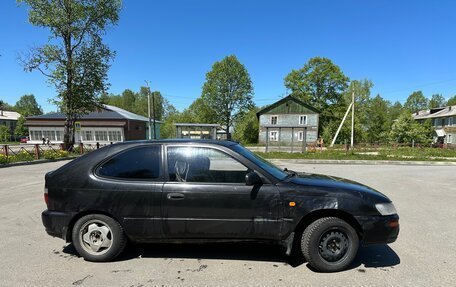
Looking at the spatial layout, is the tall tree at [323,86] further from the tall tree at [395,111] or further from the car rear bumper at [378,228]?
the car rear bumper at [378,228]

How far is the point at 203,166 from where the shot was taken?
11.8 feet

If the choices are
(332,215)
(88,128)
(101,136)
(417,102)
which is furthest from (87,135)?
(417,102)

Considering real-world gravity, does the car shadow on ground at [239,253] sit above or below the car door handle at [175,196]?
below

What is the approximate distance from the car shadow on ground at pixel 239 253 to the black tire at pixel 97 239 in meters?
0.22

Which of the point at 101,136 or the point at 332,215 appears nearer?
the point at 332,215

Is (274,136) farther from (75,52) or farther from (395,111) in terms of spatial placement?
(395,111)

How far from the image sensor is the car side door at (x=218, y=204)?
3.36m

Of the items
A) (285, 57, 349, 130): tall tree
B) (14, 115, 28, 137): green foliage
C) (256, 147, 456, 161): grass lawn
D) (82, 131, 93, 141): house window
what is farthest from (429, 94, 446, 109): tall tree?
(14, 115, 28, 137): green foliage

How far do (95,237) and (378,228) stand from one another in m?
3.71

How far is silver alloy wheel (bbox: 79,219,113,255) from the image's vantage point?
359 centimetres

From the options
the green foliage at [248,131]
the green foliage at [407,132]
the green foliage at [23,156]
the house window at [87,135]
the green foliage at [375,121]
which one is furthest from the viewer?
the green foliage at [375,121]

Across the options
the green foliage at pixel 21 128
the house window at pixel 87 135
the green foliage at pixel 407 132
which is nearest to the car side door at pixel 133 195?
the green foliage at pixel 407 132

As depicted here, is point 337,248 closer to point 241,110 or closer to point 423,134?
point 423,134

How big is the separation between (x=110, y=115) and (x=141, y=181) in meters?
50.1
